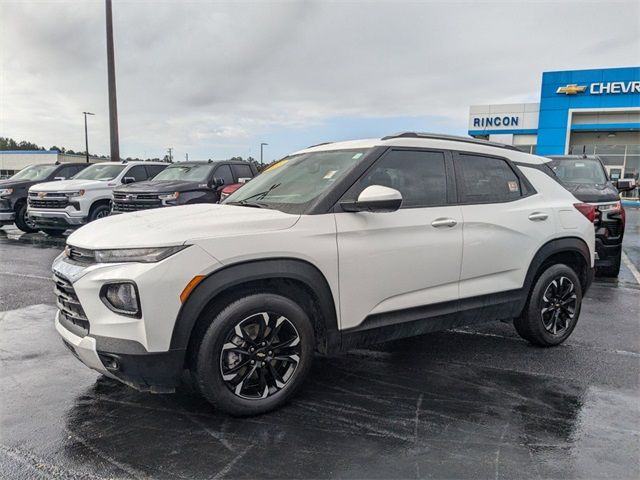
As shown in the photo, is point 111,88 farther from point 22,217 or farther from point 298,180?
point 298,180

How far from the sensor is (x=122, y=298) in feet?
9.10

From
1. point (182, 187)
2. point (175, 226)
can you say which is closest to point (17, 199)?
point (182, 187)

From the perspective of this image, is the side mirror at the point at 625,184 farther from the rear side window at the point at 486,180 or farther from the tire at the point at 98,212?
the tire at the point at 98,212

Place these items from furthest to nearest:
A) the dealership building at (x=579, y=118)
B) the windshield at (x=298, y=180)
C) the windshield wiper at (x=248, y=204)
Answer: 1. the dealership building at (x=579, y=118)
2. the windshield wiper at (x=248, y=204)
3. the windshield at (x=298, y=180)

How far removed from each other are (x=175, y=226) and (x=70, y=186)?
971cm

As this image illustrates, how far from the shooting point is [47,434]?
296 centimetres

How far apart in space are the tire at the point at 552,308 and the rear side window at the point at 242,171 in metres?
8.77

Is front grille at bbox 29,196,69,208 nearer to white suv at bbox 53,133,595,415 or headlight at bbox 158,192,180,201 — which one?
headlight at bbox 158,192,180,201

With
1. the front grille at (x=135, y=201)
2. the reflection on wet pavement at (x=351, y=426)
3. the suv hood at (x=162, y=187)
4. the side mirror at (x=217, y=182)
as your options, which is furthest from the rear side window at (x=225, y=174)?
the reflection on wet pavement at (x=351, y=426)

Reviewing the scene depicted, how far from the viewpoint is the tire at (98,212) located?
11522 mm

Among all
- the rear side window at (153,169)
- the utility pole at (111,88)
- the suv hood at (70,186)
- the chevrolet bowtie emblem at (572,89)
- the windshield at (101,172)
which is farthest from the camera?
the chevrolet bowtie emblem at (572,89)

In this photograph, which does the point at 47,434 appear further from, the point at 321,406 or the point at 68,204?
the point at 68,204

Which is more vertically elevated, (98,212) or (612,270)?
(98,212)

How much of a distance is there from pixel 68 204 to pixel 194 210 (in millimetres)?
8927
